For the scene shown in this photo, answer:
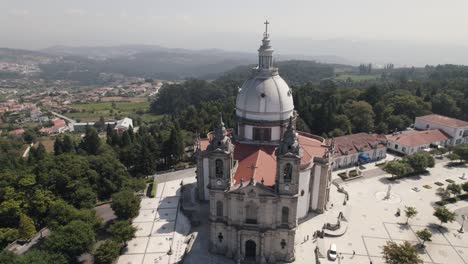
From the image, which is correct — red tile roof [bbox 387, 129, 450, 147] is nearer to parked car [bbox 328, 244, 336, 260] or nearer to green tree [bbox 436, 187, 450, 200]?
green tree [bbox 436, 187, 450, 200]

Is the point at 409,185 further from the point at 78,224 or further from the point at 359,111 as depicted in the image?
the point at 78,224

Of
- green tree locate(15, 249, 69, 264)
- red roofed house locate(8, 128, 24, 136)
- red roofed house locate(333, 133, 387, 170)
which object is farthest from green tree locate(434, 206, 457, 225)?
red roofed house locate(8, 128, 24, 136)

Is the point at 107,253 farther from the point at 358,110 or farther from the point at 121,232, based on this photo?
the point at 358,110

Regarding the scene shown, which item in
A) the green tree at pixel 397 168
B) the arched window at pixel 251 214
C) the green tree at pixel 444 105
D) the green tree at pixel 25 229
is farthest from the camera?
the green tree at pixel 444 105

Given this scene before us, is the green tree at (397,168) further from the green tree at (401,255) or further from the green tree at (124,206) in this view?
the green tree at (124,206)

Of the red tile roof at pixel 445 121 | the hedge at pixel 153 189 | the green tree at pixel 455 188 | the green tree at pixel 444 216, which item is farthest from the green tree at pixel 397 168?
the hedge at pixel 153 189
